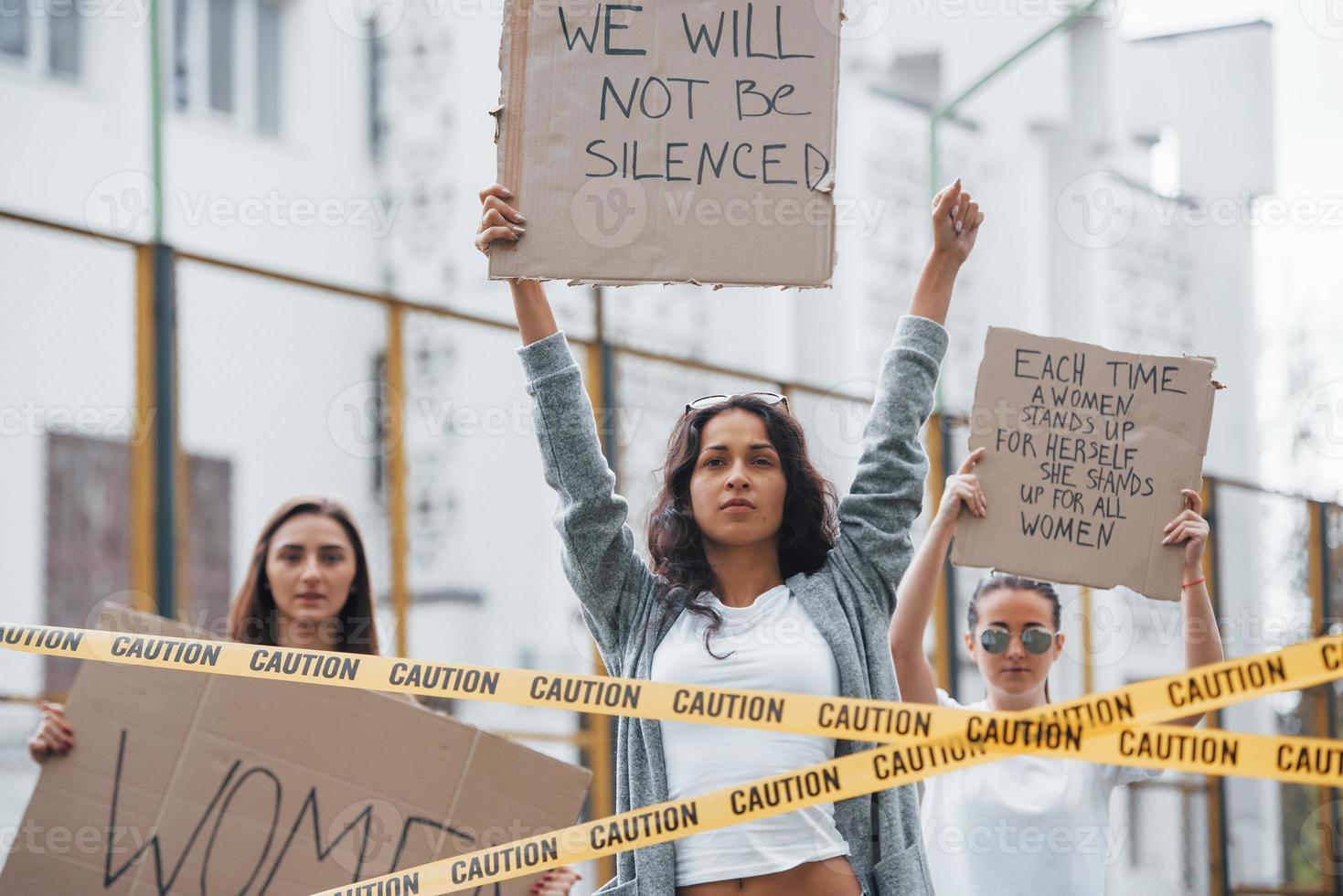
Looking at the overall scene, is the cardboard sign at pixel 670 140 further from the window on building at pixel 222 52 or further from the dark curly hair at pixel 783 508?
the window on building at pixel 222 52

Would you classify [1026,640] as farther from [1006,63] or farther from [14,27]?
[14,27]

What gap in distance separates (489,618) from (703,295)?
3802 mm

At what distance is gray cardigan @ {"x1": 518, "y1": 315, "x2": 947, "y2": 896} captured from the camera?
303cm

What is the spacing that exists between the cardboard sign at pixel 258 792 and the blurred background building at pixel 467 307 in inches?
180

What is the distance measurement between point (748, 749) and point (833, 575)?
1.30 ft

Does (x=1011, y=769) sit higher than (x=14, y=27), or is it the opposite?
(x=14, y=27)

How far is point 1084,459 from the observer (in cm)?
351

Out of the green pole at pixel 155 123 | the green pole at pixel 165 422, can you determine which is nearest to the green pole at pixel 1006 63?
the green pole at pixel 155 123

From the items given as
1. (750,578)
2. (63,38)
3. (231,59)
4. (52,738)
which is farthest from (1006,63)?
(231,59)

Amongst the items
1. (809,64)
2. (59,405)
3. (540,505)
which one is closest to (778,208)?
(809,64)

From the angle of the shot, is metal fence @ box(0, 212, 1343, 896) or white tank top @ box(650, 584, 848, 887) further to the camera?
metal fence @ box(0, 212, 1343, 896)

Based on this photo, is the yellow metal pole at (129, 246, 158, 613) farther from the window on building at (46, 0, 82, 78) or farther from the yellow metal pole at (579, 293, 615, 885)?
the window on building at (46, 0, 82, 78)

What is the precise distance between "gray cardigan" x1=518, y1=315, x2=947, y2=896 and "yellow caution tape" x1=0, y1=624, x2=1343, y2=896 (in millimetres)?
127

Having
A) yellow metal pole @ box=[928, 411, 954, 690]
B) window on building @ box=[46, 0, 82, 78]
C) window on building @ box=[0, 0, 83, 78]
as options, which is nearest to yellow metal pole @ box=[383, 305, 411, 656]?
yellow metal pole @ box=[928, 411, 954, 690]
